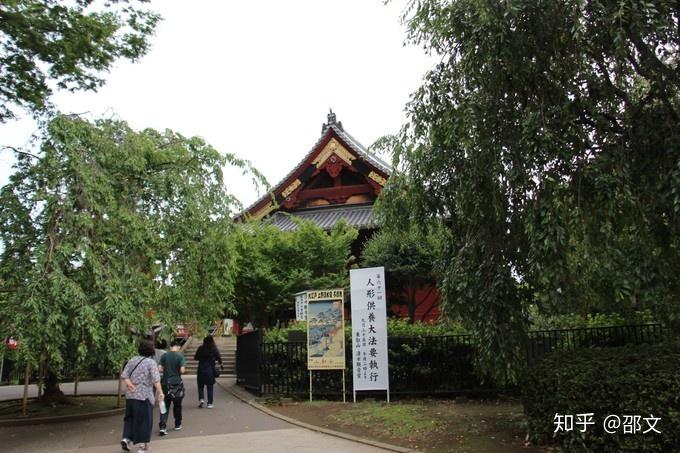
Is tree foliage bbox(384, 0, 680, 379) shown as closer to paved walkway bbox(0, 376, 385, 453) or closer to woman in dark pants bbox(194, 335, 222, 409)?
paved walkway bbox(0, 376, 385, 453)

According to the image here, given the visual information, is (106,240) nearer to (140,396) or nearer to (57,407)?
(140,396)

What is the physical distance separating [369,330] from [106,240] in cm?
534

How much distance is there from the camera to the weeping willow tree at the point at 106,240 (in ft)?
27.0

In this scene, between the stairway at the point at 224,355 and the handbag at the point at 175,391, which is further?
the stairway at the point at 224,355

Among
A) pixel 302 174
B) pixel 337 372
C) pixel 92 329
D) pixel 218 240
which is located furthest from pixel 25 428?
pixel 302 174

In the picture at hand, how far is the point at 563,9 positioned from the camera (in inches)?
233

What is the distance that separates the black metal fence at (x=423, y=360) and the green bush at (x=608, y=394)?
12.0 ft

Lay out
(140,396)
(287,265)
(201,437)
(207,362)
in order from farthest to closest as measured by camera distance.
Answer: (287,265), (207,362), (201,437), (140,396)

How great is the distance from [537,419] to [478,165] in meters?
3.21

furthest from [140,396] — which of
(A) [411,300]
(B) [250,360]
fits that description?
(A) [411,300]

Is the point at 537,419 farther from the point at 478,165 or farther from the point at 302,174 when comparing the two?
the point at 302,174

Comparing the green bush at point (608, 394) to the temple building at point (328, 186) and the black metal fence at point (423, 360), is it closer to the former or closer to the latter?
the black metal fence at point (423, 360)

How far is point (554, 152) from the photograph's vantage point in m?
5.79

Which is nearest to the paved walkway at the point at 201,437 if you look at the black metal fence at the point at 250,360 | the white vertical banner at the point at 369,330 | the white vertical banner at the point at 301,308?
the black metal fence at the point at 250,360
